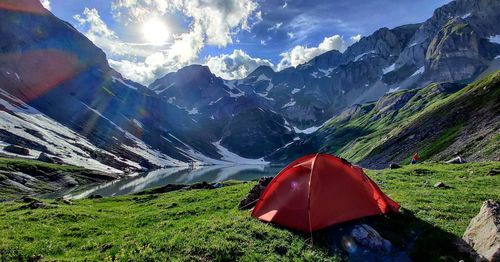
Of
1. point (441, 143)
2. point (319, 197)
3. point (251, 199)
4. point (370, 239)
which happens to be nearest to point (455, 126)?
point (441, 143)

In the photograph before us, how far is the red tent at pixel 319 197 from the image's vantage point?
19.2 m

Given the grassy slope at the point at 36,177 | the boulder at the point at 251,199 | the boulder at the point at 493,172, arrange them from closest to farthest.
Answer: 1. the boulder at the point at 251,199
2. the boulder at the point at 493,172
3. the grassy slope at the point at 36,177

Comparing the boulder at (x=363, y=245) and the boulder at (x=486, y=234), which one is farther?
the boulder at (x=363, y=245)

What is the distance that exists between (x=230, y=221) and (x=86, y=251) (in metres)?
7.55

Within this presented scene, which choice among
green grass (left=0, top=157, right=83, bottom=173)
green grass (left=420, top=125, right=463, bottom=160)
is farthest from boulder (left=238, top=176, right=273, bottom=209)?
green grass (left=0, top=157, right=83, bottom=173)

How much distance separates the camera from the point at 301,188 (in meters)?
20.7

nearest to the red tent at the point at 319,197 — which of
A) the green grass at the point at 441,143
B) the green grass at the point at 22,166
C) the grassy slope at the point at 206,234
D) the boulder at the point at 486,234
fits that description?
the grassy slope at the point at 206,234

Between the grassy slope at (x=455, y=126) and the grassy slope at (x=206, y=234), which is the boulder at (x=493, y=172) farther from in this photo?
the grassy slope at (x=455, y=126)

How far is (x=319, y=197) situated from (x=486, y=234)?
7771 mm

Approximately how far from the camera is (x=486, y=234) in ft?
50.5

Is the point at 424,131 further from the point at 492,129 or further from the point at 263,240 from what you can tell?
the point at 263,240

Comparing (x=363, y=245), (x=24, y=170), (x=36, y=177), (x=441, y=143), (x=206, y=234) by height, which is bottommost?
(x=36, y=177)

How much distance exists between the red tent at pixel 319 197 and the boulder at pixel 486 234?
15.5 ft

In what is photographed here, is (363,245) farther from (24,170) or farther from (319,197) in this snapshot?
(24,170)
